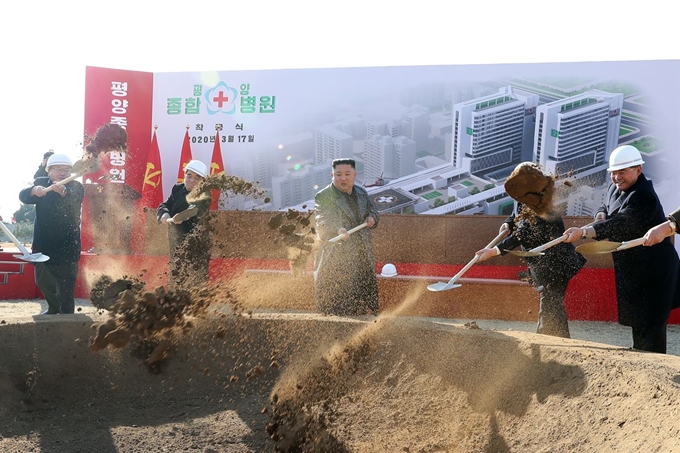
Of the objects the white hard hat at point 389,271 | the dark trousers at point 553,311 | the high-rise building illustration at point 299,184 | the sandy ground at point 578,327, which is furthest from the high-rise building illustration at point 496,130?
the dark trousers at point 553,311

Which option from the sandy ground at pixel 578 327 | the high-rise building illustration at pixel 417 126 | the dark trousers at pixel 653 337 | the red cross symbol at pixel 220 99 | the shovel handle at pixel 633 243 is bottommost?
the sandy ground at pixel 578 327

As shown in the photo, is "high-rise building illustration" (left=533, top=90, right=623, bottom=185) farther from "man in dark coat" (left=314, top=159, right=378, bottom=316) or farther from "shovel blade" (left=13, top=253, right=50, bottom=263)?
"shovel blade" (left=13, top=253, right=50, bottom=263)

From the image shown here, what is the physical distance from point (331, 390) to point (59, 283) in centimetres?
283

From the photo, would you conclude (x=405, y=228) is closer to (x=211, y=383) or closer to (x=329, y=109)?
(x=329, y=109)

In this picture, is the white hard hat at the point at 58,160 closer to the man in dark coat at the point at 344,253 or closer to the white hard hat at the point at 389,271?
the man in dark coat at the point at 344,253

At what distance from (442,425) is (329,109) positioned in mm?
5860

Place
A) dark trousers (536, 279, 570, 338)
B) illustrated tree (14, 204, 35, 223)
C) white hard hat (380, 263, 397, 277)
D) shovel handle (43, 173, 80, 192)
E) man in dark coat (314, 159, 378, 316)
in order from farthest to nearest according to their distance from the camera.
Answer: illustrated tree (14, 204, 35, 223) → white hard hat (380, 263, 397, 277) → shovel handle (43, 173, 80, 192) → man in dark coat (314, 159, 378, 316) → dark trousers (536, 279, 570, 338)

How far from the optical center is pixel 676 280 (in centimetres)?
393

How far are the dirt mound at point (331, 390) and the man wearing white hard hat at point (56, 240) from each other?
5.34 feet

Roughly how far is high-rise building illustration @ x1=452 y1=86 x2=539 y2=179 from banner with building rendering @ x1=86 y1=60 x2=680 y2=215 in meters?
0.01

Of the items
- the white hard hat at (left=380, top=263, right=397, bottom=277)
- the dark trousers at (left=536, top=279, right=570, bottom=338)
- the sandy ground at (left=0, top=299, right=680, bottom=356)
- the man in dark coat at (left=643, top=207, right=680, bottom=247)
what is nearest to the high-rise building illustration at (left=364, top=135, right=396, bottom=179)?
the white hard hat at (left=380, top=263, right=397, bottom=277)

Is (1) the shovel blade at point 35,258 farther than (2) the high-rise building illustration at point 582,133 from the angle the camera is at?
No

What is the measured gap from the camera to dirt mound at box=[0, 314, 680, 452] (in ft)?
9.05

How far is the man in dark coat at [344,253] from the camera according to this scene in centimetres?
439
